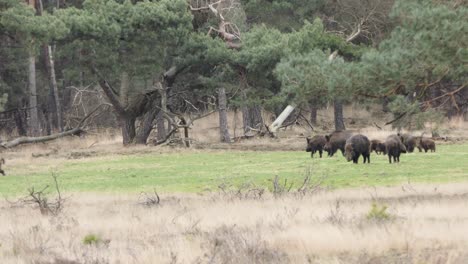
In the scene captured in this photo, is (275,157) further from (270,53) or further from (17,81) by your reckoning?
(17,81)

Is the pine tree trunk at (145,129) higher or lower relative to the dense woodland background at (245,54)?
lower

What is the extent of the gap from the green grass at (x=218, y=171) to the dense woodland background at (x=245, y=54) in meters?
Answer: 2.42

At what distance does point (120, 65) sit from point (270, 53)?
25.8ft

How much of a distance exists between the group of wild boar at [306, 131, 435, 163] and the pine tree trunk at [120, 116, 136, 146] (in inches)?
507

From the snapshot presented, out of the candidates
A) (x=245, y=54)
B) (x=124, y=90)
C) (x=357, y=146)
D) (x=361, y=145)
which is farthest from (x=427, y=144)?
(x=124, y=90)

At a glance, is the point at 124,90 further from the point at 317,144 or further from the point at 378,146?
the point at 378,146

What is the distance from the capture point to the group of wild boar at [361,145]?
31250mm

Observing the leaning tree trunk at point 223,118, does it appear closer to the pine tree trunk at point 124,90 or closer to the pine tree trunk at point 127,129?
the pine tree trunk at point 127,129

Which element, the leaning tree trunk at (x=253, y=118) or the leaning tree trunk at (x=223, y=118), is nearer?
the leaning tree trunk at (x=223, y=118)

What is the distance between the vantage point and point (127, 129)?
47594 mm

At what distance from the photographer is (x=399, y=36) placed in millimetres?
19906

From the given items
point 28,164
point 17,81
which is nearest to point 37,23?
point 28,164

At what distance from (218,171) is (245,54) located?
12240 millimetres

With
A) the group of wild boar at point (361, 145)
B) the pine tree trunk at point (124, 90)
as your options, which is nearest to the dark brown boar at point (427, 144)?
the group of wild boar at point (361, 145)
